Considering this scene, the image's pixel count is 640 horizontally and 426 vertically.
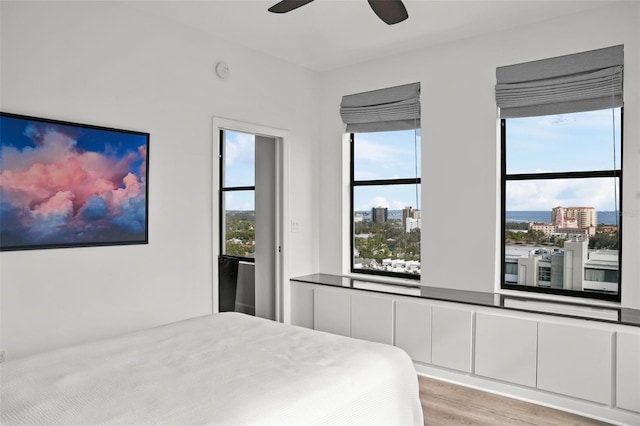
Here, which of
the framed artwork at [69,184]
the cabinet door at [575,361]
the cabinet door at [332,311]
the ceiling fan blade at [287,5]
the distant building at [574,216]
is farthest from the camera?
the cabinet door at [332,311]

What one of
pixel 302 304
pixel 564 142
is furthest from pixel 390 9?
pixel 302 304

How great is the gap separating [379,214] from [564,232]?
5.40 feet

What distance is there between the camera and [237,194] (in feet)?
18.1

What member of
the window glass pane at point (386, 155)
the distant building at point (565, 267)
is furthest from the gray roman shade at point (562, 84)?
the distant building at point (565, 267)

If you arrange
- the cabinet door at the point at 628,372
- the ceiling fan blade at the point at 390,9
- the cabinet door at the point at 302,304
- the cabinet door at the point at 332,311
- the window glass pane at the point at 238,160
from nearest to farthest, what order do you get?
the ceiling fan blade at the point at 390,9, the cabinet door at the point at 628,372, the cabinet door at the point at 332,311, the cabinet door at the point at 302,304, the window glass pane at the point at 238,160

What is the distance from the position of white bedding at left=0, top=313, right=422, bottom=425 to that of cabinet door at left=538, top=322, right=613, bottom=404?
1311 mm

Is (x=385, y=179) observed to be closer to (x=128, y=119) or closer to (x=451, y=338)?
(x=451, y=338)

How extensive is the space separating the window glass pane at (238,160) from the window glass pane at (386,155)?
143 cm

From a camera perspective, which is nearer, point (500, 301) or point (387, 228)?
point (500, 301)

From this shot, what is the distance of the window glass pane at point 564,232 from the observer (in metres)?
3.20

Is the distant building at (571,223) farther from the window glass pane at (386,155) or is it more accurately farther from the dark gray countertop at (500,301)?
the window glass pane at (386,155)

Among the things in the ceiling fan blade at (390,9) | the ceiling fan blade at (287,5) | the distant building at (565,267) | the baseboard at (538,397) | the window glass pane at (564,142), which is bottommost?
the baseboard at (538,397)

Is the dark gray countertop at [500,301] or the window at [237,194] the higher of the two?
the window at [237,194]

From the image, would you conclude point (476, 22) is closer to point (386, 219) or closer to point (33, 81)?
point (386, 219)
